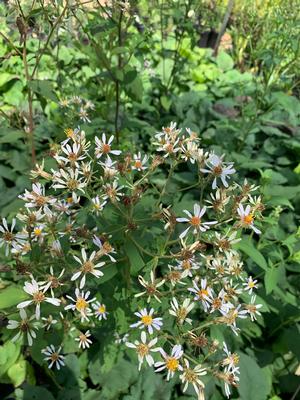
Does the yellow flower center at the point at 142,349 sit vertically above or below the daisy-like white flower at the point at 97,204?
below

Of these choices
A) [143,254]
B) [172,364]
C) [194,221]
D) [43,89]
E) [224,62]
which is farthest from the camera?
[224,62]

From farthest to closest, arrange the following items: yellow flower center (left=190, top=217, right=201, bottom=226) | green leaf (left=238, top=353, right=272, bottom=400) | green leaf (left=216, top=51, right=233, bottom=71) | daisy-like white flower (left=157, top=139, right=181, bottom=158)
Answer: green leaf (left=216, top=51, right=233, bottom=71), green leaf (left=238, top=353, right=272, bottom=400), daisy-like white flower (left=157, top=139, right=181, bottom=158), yellow flower center (left=190, top=217, right=201, bottom=226)

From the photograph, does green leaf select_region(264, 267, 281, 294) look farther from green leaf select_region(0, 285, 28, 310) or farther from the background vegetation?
green leaf select_region(0, 285, 28, 310)

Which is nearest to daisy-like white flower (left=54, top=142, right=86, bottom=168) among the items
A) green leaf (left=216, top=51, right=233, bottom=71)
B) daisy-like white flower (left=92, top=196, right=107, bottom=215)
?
daisy-like white flower (left=92, top=196, right=107, bottom=215)

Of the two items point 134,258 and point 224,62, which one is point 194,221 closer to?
point 134,258

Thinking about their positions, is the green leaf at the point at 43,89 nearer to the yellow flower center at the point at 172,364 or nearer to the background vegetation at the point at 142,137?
the background vegetation at the point at 142,137

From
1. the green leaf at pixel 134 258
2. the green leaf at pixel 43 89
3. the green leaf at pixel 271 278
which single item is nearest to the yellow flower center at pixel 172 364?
the green leaf at pixel 134 258

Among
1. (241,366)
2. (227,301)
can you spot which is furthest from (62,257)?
(241,366)

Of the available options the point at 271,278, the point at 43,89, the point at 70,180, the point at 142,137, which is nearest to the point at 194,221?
the point at 70,180
